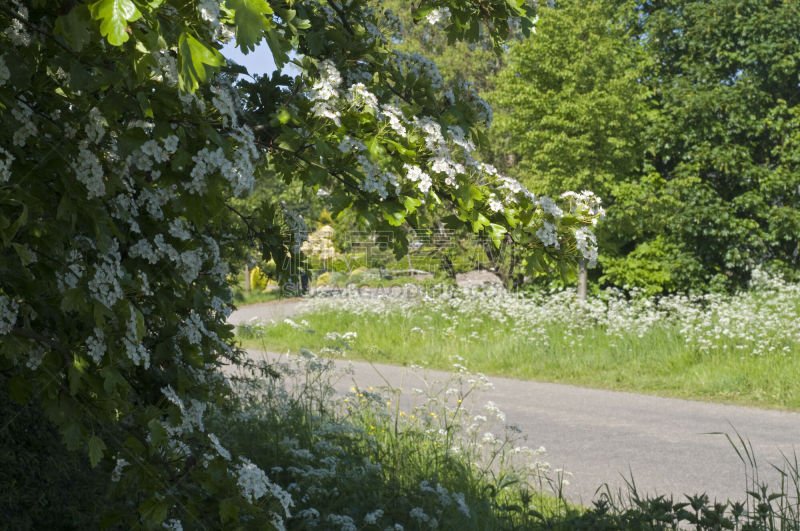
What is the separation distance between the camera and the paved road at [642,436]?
6375 mm

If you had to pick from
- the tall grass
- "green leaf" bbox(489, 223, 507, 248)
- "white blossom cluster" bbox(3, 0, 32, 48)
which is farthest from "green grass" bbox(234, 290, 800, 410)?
"white blossom cluster" bbox(3, 0, 32, 48)

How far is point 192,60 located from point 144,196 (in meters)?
1.16

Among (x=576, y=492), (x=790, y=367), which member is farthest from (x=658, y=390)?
(x=576, y=492)

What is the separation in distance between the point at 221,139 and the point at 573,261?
2074 millimetres

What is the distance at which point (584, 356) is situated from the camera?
37.7 ft

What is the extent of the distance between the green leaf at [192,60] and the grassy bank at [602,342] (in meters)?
6.94

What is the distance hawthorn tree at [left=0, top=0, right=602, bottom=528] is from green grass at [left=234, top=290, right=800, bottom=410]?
4802 millimetres

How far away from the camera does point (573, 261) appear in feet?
12.3

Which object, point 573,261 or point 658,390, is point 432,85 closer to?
point 573,261

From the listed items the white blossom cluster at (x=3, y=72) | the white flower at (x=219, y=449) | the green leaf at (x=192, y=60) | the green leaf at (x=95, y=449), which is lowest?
the white flower at (x=219, y=449)

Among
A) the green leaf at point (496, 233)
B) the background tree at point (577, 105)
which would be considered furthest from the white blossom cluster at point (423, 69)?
the background tree at point (577, 105)

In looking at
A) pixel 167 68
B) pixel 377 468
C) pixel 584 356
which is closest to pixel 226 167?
pixel 167 68

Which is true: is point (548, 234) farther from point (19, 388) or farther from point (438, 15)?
point (19, 388)

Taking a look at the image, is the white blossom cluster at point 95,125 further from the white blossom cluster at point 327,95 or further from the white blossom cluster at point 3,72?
the white blossom cluster at point 327,95
